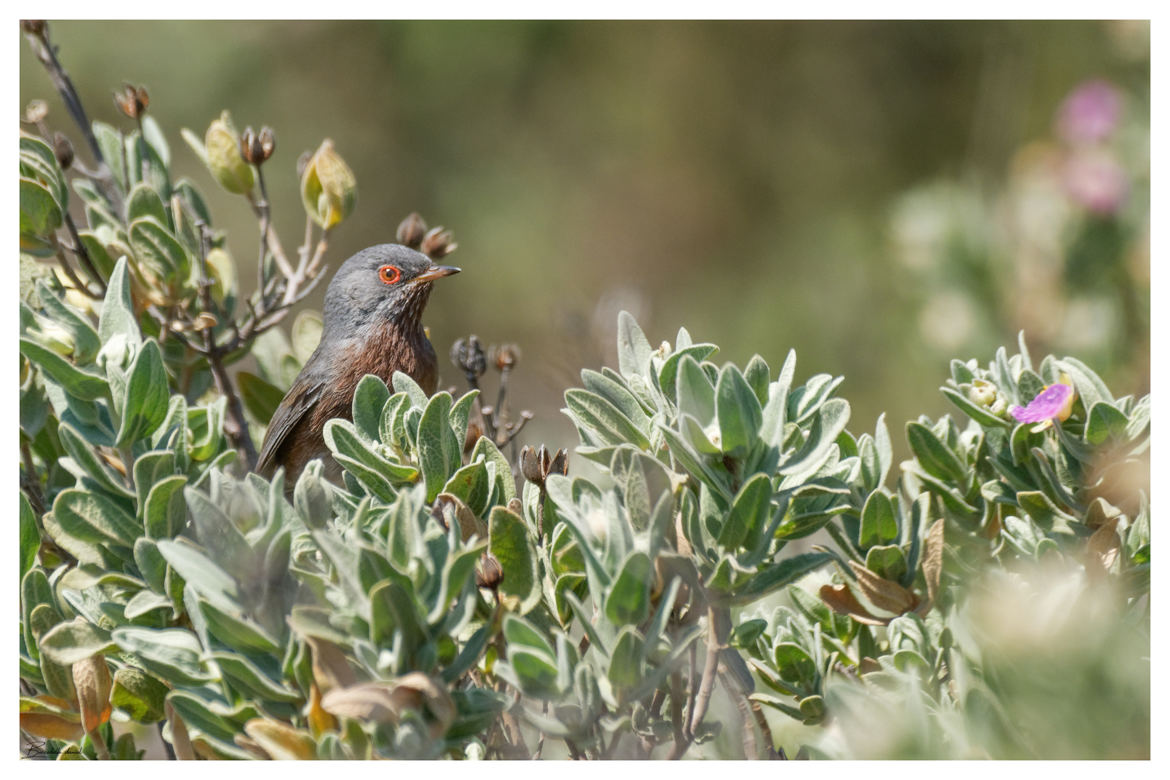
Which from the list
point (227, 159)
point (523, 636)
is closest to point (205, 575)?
point (523, 636)

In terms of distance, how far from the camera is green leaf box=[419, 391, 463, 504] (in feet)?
5.10

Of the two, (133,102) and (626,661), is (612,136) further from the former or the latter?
(626,661)

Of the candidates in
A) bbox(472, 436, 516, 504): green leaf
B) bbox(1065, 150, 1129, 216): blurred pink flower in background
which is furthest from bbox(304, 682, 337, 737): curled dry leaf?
bbox(1065, 150, 1129, 216): blurred pink flower in background

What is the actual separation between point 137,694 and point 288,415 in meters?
1.21

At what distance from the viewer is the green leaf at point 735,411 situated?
4.27ft

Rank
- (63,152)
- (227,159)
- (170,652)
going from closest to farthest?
(170,652) → (63,152) → (227,159)

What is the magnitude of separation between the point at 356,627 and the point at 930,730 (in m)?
0.63

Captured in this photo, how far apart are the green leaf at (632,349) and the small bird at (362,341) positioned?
146cm

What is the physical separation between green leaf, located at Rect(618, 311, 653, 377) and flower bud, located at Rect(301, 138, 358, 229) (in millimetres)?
1125

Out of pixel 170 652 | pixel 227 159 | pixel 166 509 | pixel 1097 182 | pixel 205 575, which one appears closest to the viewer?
pixel 205 575

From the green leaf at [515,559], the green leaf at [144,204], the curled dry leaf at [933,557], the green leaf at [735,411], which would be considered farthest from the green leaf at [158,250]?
the curled dry leaf at [933,557]

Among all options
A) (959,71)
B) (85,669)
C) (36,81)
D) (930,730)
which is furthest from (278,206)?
(930,730)

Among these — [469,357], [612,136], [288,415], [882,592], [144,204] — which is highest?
[612,136]

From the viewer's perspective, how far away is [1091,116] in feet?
14.9
